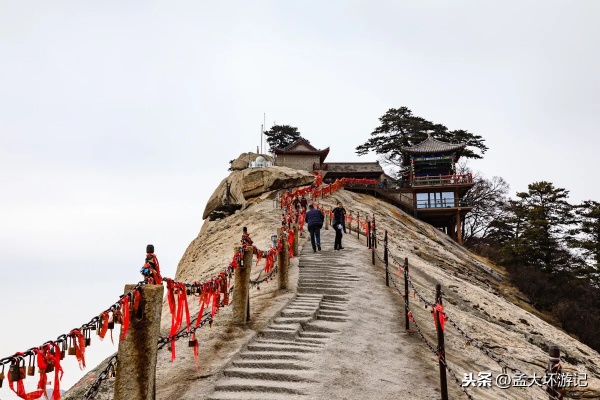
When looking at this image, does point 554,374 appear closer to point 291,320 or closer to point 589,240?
point 291,320

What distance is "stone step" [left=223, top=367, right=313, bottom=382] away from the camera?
23.2 feet

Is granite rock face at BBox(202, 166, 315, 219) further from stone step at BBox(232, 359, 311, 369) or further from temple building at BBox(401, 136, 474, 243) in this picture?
stone step at BBox(232, 359, 311, 369)

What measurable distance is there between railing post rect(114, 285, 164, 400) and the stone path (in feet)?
3.57

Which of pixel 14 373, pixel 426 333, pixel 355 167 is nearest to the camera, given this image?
pixel 14 373

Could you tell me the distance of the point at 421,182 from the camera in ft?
125

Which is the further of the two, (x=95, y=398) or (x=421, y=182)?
(x=421, y=182)

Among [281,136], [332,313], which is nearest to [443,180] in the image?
[281,136]

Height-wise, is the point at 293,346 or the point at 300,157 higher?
the point at 300,157

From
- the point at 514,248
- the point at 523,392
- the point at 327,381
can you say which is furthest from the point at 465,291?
the point at 514,248

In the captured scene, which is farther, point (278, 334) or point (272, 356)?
point (278, 334)

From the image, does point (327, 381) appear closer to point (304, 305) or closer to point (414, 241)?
point (304, 305)

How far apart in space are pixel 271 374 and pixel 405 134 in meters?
41.9

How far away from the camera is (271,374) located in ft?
23.5

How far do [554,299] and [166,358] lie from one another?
2611 centimetres
